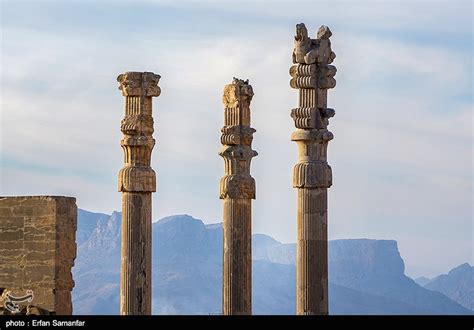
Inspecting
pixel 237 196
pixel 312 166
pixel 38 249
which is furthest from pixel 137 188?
pixel 312 166

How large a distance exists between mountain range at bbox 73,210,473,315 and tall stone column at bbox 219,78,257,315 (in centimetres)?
8999

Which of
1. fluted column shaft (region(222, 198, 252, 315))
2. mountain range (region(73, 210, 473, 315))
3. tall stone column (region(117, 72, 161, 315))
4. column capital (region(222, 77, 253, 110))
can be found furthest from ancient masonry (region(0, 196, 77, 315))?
mountain range (region(73, 210, 473, 315))

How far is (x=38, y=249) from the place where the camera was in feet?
150

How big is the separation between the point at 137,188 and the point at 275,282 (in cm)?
11919

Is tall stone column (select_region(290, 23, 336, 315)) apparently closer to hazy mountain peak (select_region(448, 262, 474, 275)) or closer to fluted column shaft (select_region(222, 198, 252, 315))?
fluted column shaft (select_region(222, 198, 252, 315))

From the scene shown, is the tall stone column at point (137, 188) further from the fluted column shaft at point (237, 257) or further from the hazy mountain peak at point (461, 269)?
the hazy mountain peak at point (461, 269)

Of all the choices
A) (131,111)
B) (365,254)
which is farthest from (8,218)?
(365,254)

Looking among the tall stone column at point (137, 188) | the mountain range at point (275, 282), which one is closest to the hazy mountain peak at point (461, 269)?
the mountain range at point (275, 282)

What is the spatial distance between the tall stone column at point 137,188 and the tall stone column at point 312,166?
418 cm

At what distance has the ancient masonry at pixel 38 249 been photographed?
4556cm

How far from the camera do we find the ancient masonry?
45.6 metres

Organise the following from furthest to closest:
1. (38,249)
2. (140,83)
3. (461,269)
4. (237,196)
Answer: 1. (461,269)
2. (140,83)
3. (237,196)
4. (38,249)

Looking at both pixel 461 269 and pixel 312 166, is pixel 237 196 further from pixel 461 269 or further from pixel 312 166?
pixel 461 269

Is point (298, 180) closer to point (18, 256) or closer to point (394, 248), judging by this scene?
point (18, 256)
